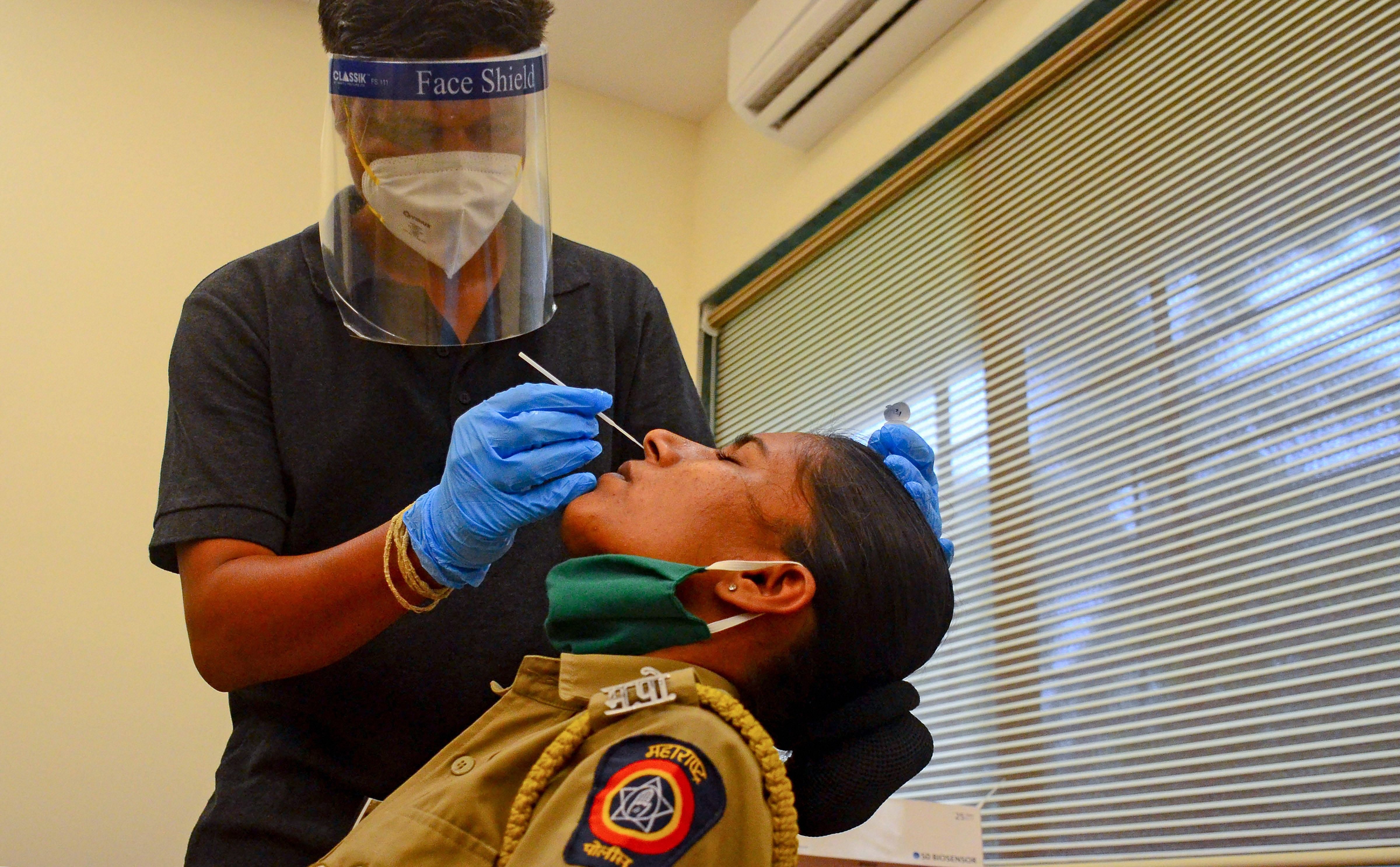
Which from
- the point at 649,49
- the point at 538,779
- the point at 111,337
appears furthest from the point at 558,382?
the point at 649,49

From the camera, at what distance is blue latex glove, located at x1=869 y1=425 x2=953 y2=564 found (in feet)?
4.31

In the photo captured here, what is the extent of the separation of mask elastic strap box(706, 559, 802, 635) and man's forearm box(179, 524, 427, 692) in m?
0.29

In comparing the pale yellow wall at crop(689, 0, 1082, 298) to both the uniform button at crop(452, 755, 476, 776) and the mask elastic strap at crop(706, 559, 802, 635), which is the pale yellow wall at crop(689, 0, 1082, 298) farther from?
the uniform button at crop(452, 755, 476, 776)

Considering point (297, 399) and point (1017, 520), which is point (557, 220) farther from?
point (297, 399)

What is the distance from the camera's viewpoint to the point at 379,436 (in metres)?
1.29

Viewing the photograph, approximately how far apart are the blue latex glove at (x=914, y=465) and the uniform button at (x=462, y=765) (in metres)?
0.55

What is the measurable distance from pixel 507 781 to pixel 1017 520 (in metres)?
1.62

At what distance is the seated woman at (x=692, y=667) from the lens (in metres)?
0.90

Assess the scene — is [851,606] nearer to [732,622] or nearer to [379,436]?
[732,622]

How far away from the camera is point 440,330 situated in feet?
4.20

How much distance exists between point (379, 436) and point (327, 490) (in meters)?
0.08

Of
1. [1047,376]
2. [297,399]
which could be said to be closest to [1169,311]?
[1047,376]

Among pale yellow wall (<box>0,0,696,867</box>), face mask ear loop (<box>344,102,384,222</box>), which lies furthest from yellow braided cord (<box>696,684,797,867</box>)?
pale yellow wall (<box>0,0,696,867</box>)

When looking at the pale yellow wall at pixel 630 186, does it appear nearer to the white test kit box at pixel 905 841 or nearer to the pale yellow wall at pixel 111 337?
the pale yellow wall at pixel 111 337
